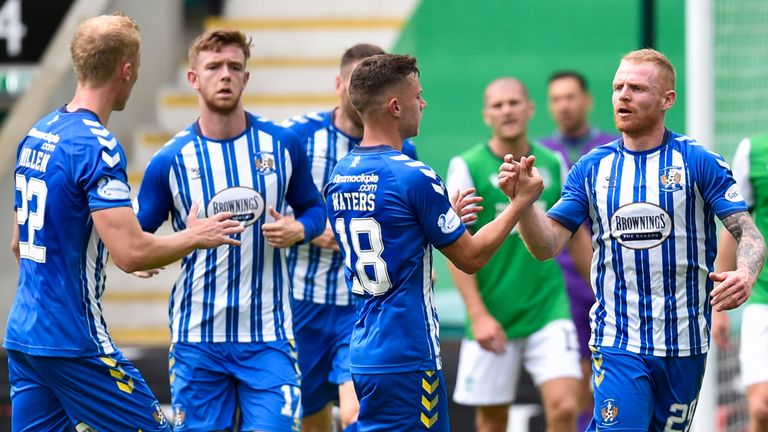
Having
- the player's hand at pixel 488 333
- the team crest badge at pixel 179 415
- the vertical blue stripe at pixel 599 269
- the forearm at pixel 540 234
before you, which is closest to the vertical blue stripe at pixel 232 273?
the team crest badge at pixel 179 415

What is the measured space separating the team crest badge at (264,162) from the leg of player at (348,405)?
133cm

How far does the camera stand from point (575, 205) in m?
5.43

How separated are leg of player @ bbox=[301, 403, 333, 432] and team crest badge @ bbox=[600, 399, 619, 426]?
2.21 m

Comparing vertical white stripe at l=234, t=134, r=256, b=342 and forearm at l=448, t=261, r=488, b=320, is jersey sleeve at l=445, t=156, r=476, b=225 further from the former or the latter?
vertical white stripe at l=234, t=134, r=256, b=342

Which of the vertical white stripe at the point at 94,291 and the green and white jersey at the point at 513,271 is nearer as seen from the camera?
the vertical white stripe at the point at 94,291

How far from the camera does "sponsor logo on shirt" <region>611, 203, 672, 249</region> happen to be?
5.23 m

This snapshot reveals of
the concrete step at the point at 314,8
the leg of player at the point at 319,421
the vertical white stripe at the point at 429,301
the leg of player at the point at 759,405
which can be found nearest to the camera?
the vertical white stripe at the point at 429,301

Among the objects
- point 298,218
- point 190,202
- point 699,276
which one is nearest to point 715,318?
point 699,276

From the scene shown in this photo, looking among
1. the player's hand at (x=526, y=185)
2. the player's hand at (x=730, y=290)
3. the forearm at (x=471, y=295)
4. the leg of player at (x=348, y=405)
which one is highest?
the player's hand at (x=526, y=185)

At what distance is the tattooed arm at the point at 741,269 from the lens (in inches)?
191

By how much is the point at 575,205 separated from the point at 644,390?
2.64 feet

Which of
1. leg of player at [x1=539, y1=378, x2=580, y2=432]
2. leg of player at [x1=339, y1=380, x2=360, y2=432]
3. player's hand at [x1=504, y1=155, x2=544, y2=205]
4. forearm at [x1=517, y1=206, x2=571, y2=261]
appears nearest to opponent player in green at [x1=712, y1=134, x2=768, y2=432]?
leg of player at [x1=539, y1=378, x2=580, y2=432]

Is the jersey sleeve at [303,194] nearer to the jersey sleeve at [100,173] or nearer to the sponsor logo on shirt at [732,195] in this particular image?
the jersey sleeve at [100,173]

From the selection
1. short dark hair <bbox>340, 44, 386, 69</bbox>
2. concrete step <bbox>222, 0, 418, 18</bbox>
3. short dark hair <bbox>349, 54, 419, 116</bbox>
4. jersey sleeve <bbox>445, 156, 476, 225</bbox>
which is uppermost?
concrete step <bbox>222, 0, 418, 18</bbox>
